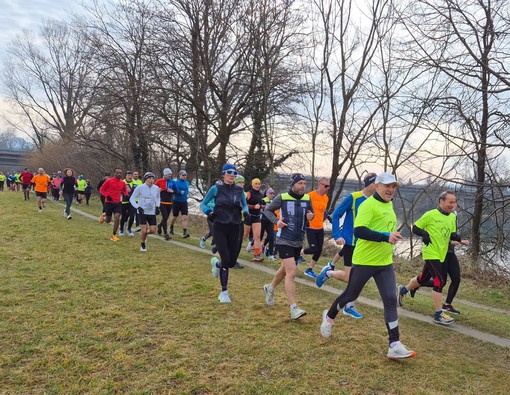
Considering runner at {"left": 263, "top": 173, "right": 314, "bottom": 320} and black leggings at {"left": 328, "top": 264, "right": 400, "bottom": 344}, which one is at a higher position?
runner at {"left": 263, "top": 173, "right": 314, "bottom": 320}

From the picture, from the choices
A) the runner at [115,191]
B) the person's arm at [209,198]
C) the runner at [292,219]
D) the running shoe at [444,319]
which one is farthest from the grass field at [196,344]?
the runner at [115,191]

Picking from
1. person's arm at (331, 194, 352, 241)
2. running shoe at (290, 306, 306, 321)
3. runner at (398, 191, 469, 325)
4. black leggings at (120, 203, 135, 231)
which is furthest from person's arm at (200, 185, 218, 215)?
black leggings at (120, 203, 135, 231)

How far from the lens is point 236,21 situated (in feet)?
64.4

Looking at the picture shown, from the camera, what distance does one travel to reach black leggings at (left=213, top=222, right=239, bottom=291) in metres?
6.14

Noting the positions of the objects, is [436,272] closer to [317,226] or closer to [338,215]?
[338,215]

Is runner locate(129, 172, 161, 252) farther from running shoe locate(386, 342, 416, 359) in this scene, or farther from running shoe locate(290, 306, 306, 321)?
running shoe locate(386, 342, 416, 359)

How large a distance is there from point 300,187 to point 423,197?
12.3 metres

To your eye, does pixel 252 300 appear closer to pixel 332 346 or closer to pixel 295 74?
pixel 332 346

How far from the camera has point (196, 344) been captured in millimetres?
4387

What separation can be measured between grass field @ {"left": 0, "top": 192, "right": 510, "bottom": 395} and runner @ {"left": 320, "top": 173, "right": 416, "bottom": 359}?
17.7 inches

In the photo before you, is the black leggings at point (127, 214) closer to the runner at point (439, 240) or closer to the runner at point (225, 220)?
the runner at point (225, 220)

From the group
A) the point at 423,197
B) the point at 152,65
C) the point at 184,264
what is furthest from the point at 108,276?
the point at 152,65

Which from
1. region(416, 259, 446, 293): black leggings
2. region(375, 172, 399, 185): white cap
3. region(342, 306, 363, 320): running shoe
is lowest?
region(342, 306, 363, 320): running shoe

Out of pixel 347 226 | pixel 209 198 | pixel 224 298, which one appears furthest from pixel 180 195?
pixel 347 226
